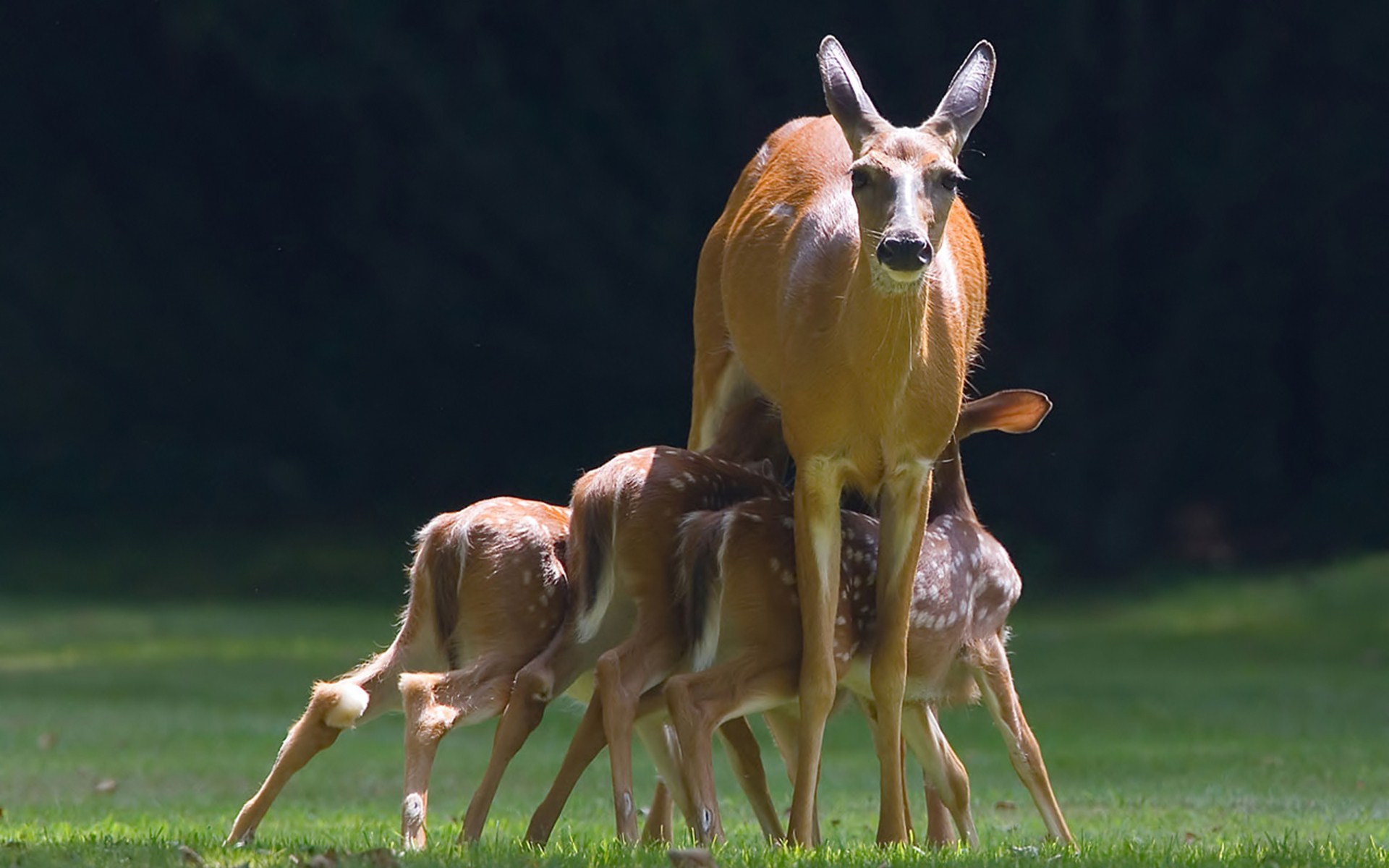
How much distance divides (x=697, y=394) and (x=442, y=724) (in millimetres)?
2546

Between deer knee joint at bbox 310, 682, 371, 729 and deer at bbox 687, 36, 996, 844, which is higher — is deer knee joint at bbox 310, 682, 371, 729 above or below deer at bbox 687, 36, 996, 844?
below

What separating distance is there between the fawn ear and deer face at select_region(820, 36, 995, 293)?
1.36 m

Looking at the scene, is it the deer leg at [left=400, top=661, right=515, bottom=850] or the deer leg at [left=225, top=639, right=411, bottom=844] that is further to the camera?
the deer leg at [left=225, top=639, right=411, bottom=844]

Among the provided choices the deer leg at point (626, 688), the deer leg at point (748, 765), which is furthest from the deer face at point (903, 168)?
the deer leg at point (748, 765)

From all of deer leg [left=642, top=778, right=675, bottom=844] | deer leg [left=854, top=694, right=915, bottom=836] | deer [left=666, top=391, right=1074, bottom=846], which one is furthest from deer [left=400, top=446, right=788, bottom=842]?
A: deer leg [left=854, top=694, right=915, bottom=836]

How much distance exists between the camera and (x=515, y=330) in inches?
923

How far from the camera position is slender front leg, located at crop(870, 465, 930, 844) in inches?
303

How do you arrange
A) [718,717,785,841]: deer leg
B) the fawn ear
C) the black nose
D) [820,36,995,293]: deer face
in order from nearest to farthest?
the black nose → [820,36,995,293]: deer face → [718,717,785,841]: deer leg → the fawn ear

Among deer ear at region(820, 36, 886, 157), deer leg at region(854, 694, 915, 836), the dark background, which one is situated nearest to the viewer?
deer ear at region(820, 36, 886, 157)

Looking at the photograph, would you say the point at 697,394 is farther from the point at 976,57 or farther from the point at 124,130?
the point at 124,130

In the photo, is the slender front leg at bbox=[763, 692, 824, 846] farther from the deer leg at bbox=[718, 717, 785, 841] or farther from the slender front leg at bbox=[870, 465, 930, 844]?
the slender front leg at bbox=[870, 465, 930, 844]

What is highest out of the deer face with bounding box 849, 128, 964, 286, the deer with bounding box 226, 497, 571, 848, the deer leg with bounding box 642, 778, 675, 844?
the deer face with bounding box 849, 128, 964, 286

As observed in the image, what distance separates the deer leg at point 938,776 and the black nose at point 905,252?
210 centimetres

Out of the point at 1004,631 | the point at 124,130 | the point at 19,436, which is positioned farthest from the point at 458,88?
the point at 1004,631
